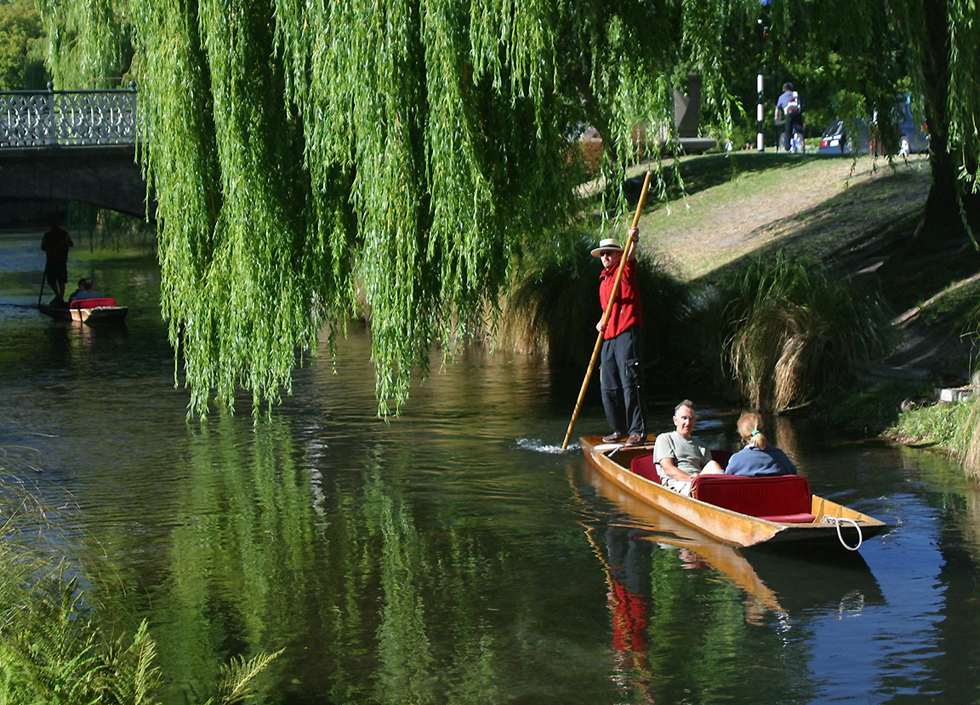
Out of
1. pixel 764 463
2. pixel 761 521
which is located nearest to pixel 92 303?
pixel 764 463

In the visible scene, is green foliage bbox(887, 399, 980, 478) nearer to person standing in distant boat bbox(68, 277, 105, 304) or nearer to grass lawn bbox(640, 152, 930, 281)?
grass lawn bbox(640, 152, 930, 281)

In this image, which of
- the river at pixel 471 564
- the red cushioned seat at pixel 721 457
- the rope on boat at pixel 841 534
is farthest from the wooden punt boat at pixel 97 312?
the rope on boat at pixel 841 534

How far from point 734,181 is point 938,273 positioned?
397 inches

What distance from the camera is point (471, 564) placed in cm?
1075

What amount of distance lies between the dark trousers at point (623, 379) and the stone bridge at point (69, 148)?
34.3 feet

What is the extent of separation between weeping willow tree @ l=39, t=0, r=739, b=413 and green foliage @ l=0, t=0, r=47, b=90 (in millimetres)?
33731

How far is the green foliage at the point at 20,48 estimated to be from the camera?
49281 mm

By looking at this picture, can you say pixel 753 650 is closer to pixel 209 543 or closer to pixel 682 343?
pixel 209 543

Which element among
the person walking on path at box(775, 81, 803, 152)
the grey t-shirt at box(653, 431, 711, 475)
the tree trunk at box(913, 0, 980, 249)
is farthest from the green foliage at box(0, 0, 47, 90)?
the grey t-shirt at box(653, 431, 711, 475)

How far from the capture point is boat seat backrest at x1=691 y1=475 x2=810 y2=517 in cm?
1093

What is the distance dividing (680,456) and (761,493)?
4.53 ft

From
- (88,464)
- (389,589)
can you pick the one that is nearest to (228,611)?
(389,589)

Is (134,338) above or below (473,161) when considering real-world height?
below

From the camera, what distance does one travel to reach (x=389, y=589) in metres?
10.1
